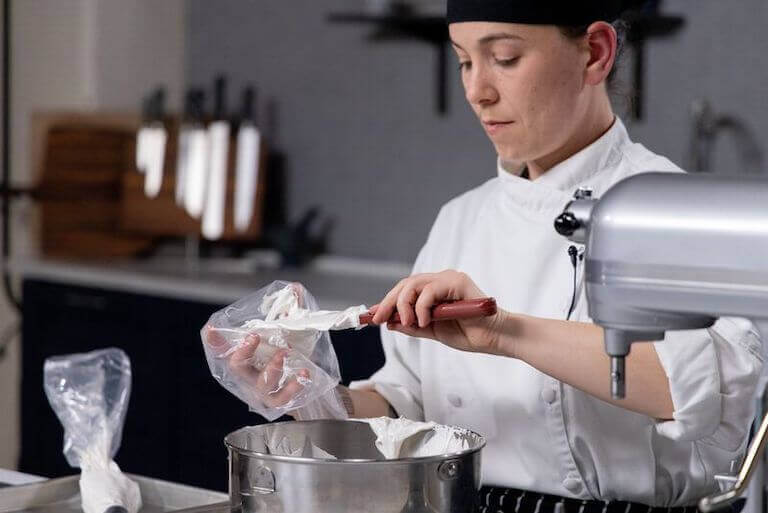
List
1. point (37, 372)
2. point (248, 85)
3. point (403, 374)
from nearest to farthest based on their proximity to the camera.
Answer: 1. point (403, 374)
2. point (37, 372)
3. point (248, 85)

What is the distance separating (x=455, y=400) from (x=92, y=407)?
483mm

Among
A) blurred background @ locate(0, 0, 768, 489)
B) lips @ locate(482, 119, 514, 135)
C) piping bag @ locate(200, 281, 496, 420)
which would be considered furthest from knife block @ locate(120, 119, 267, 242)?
piping bag @ locate(200, 281, 496, 420)

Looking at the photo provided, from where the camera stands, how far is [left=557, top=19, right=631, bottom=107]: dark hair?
5.03 ft

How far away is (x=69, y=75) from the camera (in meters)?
4.11

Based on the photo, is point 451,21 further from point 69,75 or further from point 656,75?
point 69,75

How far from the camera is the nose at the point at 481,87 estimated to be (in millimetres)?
1511

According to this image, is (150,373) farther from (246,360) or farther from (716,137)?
(246,360)

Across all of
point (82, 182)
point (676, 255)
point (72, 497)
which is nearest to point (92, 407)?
point (72, 497)

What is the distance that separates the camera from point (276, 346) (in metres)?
1.39

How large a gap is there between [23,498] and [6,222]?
289cm

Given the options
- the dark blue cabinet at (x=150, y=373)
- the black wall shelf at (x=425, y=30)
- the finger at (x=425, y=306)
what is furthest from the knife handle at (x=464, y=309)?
the black wall shelf at (x=425, y=30)

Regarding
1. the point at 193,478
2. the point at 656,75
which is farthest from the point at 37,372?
the point at 656,75

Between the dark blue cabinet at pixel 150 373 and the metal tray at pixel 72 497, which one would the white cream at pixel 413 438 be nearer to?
the metal tray at pixel 72 497

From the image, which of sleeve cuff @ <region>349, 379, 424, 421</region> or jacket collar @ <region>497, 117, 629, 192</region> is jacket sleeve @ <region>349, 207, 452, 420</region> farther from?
jacket collar @ <region>497, 117, 629, 192</region>
